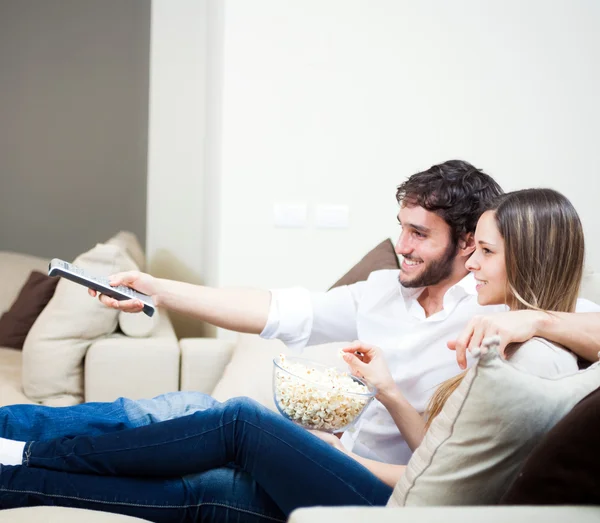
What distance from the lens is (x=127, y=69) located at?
4.81m

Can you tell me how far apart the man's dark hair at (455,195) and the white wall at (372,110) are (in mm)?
1043

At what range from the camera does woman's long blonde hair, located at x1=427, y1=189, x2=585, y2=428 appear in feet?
4.89

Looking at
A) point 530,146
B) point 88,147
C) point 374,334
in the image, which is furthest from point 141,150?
point 374,334

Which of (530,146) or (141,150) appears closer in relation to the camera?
(530,146)

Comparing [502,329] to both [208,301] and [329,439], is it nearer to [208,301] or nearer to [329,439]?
[329,439]

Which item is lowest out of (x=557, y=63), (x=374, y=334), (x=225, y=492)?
(x=225, y=492)

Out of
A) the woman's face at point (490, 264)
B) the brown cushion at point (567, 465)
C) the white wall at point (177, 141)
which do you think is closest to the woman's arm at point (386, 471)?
the woman's face at point (490, 264)

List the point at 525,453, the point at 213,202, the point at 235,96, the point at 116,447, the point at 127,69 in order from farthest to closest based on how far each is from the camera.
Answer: the point at 127,69
the point at 213,202
the point at 235,96
the point at 116,447
the point at 525,453

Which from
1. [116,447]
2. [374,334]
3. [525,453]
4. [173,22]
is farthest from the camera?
[173,22]

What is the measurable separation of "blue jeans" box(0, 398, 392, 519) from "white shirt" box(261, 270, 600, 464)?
273mm

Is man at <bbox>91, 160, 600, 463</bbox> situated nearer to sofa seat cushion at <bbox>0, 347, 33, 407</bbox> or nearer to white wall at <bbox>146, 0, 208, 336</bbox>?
sofa seat cushion at <bbox>0, 347, 33, 407</bbox>

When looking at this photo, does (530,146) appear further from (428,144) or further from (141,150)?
(141,150)

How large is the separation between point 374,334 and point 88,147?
11.3 feet

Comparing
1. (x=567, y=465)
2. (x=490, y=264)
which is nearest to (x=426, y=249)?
(x=490, y=264)
